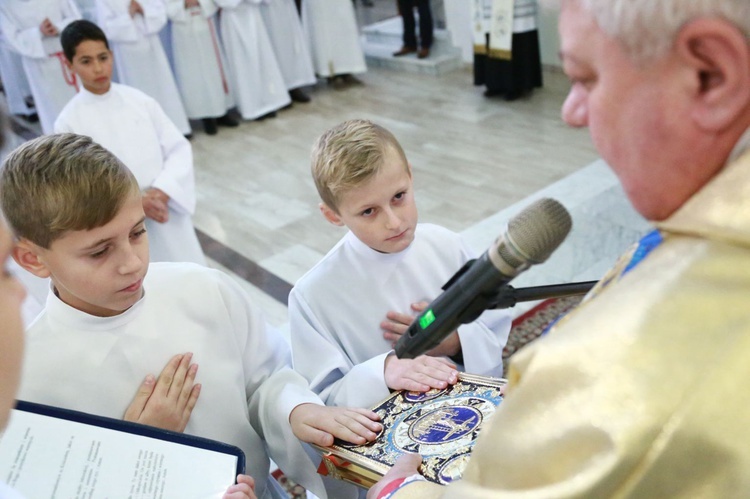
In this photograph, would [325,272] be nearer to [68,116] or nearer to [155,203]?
[155,203]

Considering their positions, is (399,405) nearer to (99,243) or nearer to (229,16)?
(99,243)

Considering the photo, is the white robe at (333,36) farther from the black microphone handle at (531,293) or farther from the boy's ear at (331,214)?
the black microphone handle at (531,293)

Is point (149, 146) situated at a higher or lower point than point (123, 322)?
lower

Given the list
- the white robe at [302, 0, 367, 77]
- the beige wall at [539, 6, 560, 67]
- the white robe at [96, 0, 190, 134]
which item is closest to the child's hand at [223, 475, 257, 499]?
the white robe at [96, 0, 190, 134]

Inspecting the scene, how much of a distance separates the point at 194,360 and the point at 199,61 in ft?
21.1

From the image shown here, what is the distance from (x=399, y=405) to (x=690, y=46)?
1062 mm

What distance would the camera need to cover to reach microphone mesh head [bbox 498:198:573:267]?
0.89 m

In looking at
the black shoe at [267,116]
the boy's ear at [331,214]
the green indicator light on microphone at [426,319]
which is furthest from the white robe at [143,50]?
the green indicator light on microphone at [426,319]

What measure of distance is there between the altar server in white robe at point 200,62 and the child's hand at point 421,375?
6.38 metres

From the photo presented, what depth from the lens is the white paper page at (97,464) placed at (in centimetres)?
135

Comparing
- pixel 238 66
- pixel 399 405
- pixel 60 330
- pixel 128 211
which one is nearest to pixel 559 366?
pixel 399 405

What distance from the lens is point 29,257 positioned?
1.69 meters

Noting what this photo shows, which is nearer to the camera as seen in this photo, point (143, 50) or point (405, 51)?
point (143, 50)

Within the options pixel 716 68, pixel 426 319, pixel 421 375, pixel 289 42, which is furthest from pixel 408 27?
pixel 716 68
